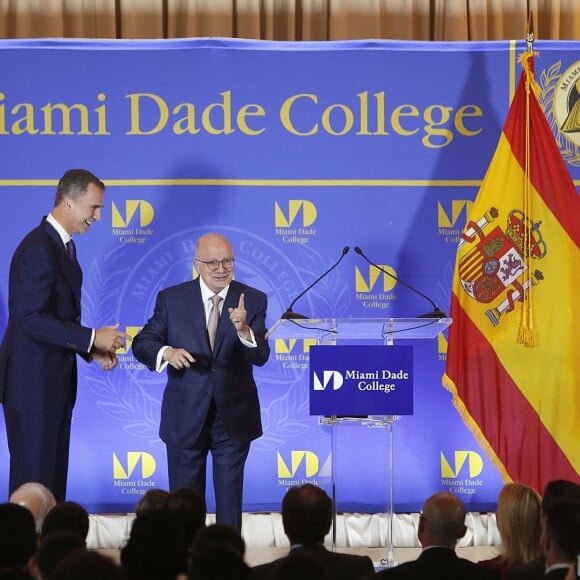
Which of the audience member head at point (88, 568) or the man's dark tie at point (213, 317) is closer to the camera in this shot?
the audience member head at point (88, 568)

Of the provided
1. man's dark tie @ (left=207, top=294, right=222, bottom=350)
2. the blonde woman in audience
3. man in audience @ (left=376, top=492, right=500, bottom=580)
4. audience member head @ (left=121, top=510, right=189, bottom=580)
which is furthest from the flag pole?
audience member head @ (left=121, top=510, right=189, bottom=580)

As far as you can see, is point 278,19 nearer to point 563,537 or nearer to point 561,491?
point 561,491

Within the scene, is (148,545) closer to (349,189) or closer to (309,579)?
(309,579)

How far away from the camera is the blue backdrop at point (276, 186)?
6922mm

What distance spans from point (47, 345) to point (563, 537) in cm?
321

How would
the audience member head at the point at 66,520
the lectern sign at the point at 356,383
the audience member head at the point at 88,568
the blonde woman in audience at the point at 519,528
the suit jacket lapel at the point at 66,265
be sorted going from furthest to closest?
1. the suit jacket lapel at the point at 66,265
2. the lectern sign at the point at 356,383
3. the blonde woman in audience at the point at 519,528
4. the audience member head at the point at 66,520
5. the audience member head at the point at 88,568

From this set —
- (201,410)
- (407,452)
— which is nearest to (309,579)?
(201,410)

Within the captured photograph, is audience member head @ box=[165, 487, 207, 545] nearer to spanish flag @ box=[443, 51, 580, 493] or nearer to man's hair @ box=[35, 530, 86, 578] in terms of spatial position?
man's hair @ box=[35, 530, 86, 578]

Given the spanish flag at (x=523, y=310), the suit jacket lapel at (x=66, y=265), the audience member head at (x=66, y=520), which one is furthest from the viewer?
the spanish flag at (x=523, y=310)

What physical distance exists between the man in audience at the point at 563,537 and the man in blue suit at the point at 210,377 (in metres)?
2.52

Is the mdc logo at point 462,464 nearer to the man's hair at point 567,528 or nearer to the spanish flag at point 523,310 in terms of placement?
the spanish flag at point 523,310

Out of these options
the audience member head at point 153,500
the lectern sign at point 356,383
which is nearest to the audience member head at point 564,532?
the audience member head at point 153,500

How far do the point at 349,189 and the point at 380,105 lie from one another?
0.57 m

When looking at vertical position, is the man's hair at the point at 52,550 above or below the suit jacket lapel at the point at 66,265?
below
